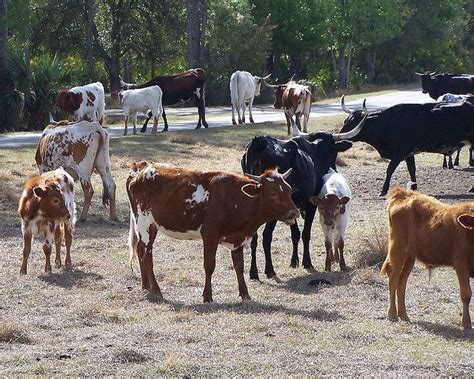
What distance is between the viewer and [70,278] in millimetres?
12398

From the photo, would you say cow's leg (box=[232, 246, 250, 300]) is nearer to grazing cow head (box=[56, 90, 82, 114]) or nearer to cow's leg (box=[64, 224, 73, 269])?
cow's leg (box=[64, 224, 73, 269])

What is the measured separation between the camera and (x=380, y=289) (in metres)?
11.7

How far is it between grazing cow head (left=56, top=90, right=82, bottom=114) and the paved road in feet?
3.87

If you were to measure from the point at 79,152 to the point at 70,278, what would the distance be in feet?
16.2

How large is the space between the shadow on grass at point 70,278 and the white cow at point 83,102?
15.9 metres

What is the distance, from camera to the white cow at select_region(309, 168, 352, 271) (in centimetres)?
1298

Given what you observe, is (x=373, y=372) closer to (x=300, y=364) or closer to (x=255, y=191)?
(x=300, y=364)

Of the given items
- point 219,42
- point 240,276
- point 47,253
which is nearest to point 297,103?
point 47,253

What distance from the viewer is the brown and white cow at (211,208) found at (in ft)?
36.6

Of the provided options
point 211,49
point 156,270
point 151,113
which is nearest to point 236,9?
point 211,49

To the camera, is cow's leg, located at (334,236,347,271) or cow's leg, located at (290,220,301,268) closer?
cow's leg, located at (334,236,347,271)

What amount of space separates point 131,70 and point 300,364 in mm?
52044

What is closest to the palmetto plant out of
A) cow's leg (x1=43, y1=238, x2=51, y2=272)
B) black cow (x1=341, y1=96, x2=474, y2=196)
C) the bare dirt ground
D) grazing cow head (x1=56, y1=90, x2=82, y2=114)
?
grazing cow head (x1=56, y1=90, x2=82, y2=114)

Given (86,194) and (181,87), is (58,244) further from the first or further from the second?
(181,87)
